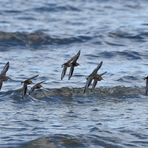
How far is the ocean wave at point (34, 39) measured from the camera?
21564mm

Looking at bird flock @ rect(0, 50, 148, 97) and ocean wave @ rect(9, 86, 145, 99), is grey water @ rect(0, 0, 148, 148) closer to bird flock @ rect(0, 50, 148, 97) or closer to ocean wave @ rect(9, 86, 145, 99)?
ocean wave @ rect(9, 86, 145, 99)

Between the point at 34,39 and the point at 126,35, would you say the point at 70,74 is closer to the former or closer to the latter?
the point at 34,39

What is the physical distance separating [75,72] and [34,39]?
14.4 feet

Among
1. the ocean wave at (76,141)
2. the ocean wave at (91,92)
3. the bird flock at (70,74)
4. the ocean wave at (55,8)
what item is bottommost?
the ocean wave at (91,92)

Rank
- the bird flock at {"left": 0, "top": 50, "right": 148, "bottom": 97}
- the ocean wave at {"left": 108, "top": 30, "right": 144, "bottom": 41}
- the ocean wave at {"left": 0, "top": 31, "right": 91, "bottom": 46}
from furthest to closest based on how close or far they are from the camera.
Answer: the ocean wave at {"left": 108, "top": 30, "right": 144, "bottom": 41}
the ocean wave at {"left": 0, "top": 31, "right": 91, "bottom": 46}
the bird flock at {"left": 0, "top": 50, "right": 148, "bottom": 97}

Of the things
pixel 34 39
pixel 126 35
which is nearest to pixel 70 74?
pixel 34 39

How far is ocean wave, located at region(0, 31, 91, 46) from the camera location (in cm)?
2156

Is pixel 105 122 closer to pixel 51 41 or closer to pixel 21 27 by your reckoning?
pixel 51 41

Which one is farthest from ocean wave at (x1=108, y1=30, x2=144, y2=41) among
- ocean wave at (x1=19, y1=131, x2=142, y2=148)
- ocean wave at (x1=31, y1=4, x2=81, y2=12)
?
ocean wave at (x1=19, y1=131, x2=142, y2=148)

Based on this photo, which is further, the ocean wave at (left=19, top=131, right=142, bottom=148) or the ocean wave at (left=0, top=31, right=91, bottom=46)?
the ocean wave at (left=0, top=31, right=91, bottom=46)

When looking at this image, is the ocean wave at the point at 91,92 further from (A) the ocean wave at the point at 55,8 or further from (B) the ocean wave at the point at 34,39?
(A) the ocean wave at the point at 55,8

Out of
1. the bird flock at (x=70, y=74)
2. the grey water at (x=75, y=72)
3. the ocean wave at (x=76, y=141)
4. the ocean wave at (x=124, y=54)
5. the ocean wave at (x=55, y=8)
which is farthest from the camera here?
the ocean wave at (x=55, y=8)

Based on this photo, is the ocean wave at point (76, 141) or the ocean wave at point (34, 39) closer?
the ocean wave at point (76, 141)

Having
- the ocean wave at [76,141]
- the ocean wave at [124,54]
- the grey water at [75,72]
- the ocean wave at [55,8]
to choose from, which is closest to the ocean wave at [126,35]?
the grey water at [75,72]
